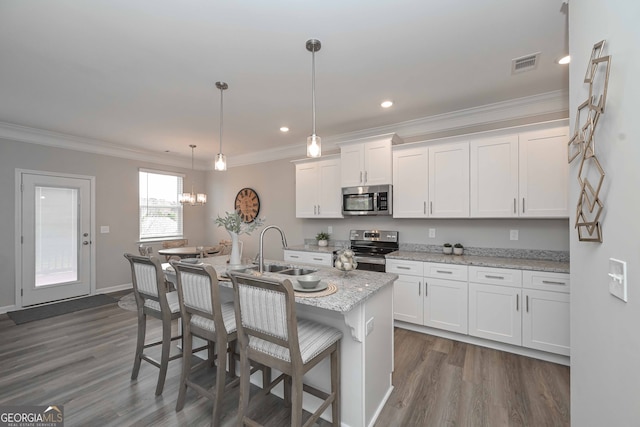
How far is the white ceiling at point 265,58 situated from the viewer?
182cm

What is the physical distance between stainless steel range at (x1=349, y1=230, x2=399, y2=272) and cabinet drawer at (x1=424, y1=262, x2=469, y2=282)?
589 mm

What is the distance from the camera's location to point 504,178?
302 cm

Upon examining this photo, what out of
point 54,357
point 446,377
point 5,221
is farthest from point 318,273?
point 5,221

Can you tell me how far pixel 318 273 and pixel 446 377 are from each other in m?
1.45

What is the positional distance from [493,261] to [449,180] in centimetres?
104

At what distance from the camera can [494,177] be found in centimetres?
306

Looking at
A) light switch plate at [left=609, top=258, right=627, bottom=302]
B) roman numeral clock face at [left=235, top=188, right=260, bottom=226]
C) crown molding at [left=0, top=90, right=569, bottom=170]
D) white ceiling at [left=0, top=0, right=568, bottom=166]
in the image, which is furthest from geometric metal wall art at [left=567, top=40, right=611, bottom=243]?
roman numeral clock face at [left=235, top=188, right=260, bottom=226]

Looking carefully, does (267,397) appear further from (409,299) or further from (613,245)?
(613,245)

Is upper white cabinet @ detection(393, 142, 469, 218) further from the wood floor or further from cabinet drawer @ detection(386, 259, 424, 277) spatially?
the wood floor

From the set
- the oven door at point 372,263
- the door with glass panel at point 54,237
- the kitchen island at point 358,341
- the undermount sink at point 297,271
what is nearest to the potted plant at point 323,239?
the oven door at point 372,263

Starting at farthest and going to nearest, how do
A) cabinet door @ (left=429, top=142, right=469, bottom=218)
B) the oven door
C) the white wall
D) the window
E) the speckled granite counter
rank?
the window
the oven door
cabinet door @ (left=429, top=142, right=469, bottom=218)
the speckled granite counter
the white wall

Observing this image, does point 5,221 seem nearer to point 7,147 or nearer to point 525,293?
point 7,147

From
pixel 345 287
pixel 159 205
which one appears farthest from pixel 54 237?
pixel 345 287

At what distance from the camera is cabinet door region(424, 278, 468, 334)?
3002mm
